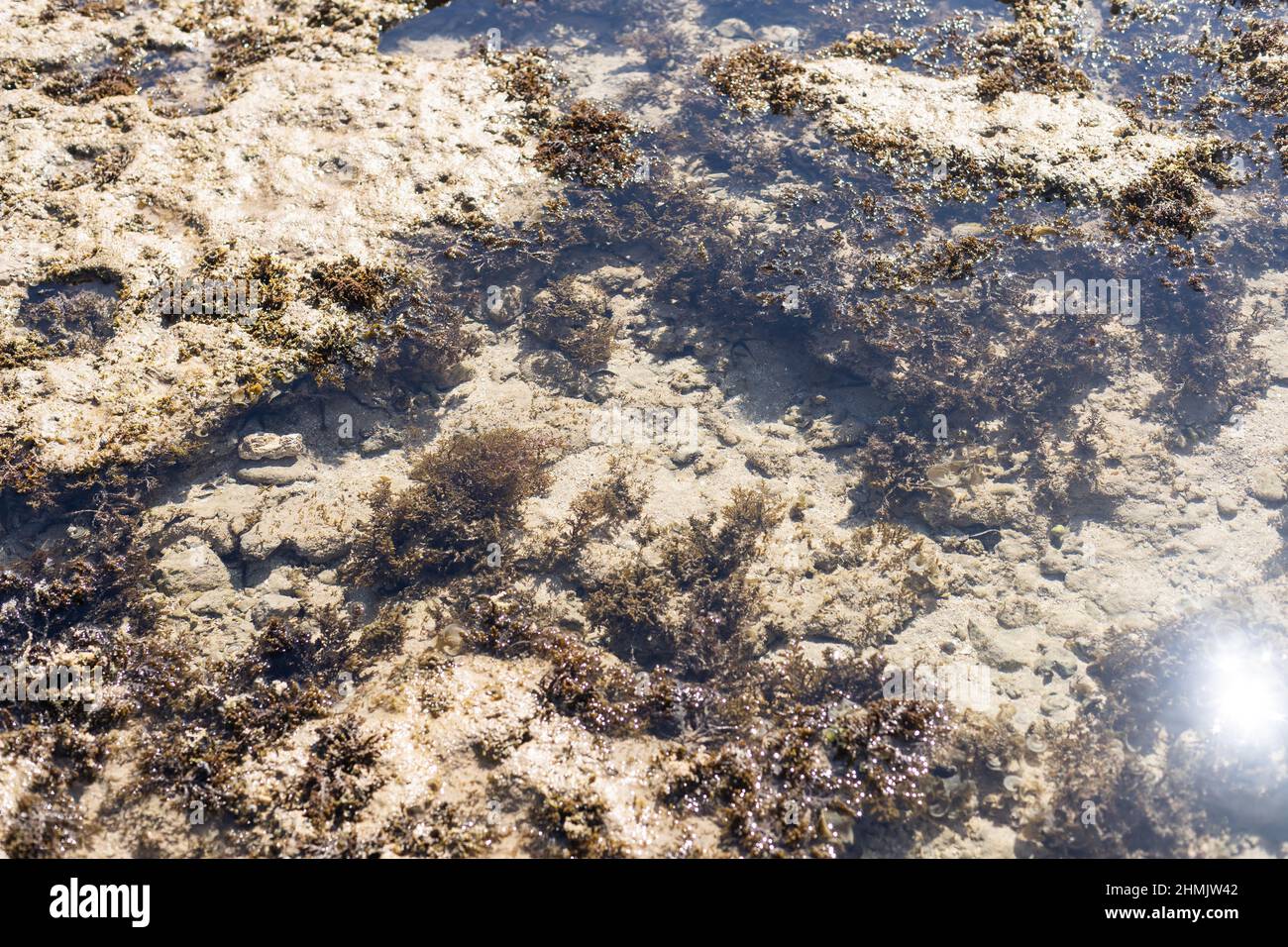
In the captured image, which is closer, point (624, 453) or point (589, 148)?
point (624, 453)

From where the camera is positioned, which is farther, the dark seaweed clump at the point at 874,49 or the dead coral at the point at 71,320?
the dark seaweed clump at the point at 874,49

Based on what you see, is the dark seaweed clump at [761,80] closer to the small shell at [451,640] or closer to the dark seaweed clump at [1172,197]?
the dark seaweed clump at [1172,197]

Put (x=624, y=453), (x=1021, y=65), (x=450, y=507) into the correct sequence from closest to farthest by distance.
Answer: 1. (x=450, y=507)
2. (x=624, y=453)
3. (x=1021, y=65)

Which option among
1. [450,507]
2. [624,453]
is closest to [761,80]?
[624,453]

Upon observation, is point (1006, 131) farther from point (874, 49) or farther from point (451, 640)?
point (451, 640)

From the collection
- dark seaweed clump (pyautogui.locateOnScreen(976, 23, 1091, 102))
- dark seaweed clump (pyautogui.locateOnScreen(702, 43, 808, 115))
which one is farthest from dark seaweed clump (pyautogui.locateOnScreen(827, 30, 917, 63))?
dark seaweed clump (pyautogui.locateOnScreen(976, 23, 1091, 102))

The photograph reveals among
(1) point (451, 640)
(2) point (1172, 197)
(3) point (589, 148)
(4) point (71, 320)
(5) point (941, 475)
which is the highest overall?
(2) point (1172, 197)

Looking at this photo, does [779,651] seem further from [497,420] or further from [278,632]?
[278,632]

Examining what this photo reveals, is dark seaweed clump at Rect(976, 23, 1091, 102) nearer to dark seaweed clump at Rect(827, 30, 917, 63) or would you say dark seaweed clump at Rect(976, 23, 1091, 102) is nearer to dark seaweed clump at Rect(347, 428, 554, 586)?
dark seaweed clump at Rect(827, 30, 917, 63)

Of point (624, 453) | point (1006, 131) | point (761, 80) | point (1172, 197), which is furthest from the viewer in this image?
point (761, 80)

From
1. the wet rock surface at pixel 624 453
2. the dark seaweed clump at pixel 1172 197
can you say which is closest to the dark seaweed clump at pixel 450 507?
the wet rock surface at pixel 624 453

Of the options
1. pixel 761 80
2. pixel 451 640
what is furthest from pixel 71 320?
pixel 761 80

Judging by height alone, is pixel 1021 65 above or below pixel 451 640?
above

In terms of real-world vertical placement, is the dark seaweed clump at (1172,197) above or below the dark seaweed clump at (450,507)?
above
